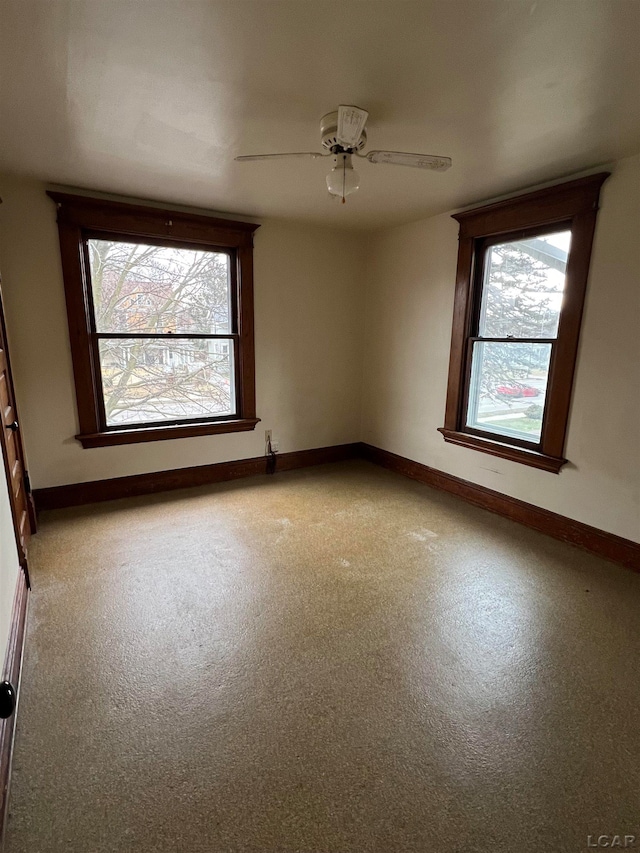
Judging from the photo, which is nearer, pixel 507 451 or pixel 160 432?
pixel 507 451

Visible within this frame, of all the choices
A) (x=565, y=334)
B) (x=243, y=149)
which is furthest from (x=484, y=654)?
(x=243, y=149)

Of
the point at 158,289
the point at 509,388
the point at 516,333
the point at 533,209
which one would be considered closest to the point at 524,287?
the point at 516,333

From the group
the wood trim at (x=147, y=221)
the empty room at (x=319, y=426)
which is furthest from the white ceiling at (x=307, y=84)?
the wood trim at (x=147, y=221)

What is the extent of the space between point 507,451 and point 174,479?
280cm

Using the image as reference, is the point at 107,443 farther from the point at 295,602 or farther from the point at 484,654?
the point at 484,654

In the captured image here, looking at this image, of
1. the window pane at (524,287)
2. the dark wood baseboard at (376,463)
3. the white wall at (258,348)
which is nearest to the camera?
the dark wood baseboard at (376,463)

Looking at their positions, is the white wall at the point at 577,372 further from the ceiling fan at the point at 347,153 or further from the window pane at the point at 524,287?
the ceiling fan at the point at 347,153

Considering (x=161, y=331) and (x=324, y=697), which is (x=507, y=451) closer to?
(x=324, y=697)

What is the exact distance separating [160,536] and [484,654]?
2136 millimetres

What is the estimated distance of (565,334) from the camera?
→ 8.96 ft

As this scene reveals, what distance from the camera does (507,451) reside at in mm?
3166

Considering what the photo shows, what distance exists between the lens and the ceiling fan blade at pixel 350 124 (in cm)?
183

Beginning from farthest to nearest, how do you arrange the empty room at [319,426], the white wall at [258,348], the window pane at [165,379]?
the window pane at [165,379] < the white wall at [258,348] < the empty room at [319,426]

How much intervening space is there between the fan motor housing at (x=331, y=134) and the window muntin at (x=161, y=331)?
187cm
